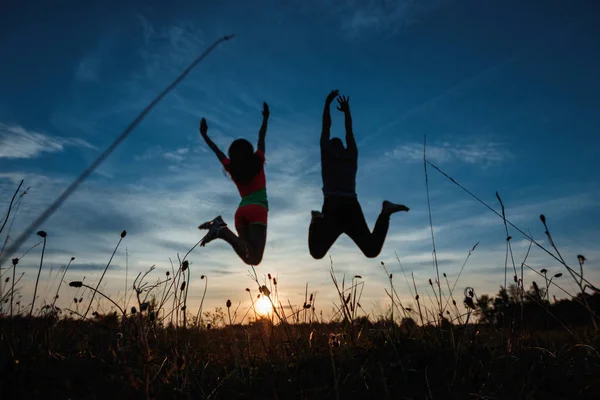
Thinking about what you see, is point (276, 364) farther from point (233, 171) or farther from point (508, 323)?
point (233, 171)

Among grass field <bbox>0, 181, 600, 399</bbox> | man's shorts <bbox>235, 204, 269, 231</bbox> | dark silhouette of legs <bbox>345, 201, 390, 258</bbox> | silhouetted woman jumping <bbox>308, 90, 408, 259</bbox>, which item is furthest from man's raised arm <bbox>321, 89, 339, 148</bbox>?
grass field <bbox>0, 181, 600, 399</bbox>

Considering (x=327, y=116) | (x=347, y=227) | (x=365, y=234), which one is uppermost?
(x=327, y=116)

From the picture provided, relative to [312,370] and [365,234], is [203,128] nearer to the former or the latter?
[365,234]

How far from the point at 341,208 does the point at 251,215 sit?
1714mm

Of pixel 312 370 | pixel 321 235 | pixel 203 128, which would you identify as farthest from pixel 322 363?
pixel 203 128

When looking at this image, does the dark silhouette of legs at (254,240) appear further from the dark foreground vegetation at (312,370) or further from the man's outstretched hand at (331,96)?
the dark foreground vegetation at (312,370)

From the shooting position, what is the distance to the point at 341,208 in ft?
24.7

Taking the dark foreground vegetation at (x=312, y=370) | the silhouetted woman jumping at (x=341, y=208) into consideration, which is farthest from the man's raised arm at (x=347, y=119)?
the dark foreground vegetation at (x=312, y=370)

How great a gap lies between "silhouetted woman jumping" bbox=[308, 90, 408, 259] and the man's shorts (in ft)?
3.42

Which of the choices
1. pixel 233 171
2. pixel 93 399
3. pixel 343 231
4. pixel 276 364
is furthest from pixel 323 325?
pixel 233 171

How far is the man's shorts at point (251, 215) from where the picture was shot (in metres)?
7.77

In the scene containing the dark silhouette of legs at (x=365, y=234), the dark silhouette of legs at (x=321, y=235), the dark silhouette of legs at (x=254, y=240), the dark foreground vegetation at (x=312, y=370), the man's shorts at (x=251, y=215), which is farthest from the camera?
the man's shorts at (x=251, y=215)

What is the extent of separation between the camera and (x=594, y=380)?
279cm

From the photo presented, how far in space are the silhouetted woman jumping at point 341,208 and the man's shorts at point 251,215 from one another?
1042 millimetres
